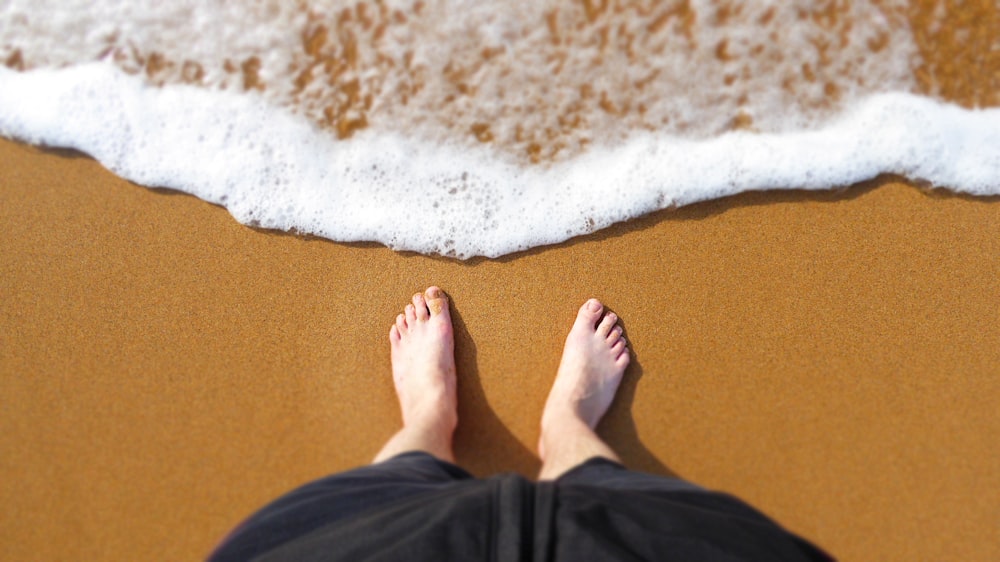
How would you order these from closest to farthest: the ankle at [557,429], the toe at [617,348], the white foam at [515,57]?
the ankle at [557,429] < the toe at [617,348] < the white foam at [515,57]

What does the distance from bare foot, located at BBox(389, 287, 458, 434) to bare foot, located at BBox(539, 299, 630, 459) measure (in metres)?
0.25

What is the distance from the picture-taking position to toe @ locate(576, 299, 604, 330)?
1616 millimetres

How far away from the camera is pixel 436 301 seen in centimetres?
163

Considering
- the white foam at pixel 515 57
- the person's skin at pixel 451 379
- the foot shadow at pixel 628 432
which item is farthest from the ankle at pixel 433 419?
the white foam at pixel 515 57

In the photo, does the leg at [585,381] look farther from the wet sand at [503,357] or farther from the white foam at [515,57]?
the white foam at [515,57]

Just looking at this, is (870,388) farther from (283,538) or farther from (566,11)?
(283,538)

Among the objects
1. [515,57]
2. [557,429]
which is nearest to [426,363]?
[557,429]

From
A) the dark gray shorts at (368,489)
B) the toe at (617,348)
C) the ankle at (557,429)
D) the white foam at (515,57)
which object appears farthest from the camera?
the white foam at (515,57)

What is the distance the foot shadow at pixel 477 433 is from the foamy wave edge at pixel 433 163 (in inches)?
10.0

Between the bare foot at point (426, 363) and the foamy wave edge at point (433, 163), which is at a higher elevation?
the foamy wave edge at point (433, 163)

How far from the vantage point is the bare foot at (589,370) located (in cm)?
156

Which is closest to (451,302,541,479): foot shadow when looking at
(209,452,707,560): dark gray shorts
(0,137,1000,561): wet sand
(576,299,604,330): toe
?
(0,137,1000,561): wet sand

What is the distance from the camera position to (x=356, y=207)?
1.67 metres

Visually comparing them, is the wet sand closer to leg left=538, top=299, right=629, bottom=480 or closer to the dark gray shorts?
leg left=538, top=299, right=629, bottom=480
